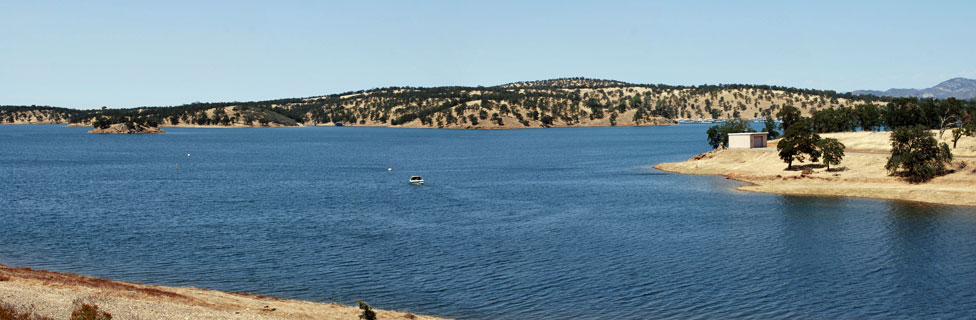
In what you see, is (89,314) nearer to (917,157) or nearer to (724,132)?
(917,157)

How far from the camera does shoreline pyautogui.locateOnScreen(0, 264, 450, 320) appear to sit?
3453 cm

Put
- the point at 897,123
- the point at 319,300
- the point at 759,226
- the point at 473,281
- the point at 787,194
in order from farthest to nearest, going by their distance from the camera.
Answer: the point at 897,123 < the point at 787,194 < the point at 759,226 < the point at 473,281 < the point at 319,300

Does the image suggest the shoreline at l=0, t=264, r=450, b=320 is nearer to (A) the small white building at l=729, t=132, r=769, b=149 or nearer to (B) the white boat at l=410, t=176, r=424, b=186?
(B) the white boat at l=410, t=176, r=424, b=186

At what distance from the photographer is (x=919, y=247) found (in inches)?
2403

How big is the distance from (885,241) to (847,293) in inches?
799

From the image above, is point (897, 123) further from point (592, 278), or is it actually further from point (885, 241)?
point (592, 278)

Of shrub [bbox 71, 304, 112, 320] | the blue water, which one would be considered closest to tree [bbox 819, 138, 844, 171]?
the blue water

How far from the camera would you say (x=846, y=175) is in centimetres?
10669

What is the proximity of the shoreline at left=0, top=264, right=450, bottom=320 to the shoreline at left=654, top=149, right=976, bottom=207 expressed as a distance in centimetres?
7345

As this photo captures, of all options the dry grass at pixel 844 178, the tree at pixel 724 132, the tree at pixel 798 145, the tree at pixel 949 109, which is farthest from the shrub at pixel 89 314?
the tree at pixel 949 109

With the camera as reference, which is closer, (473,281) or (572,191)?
(473,281)

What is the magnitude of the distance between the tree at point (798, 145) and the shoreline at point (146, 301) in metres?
88.9

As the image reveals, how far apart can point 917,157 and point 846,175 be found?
34.9ft

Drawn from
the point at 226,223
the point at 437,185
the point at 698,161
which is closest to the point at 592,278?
the point at 226,223
